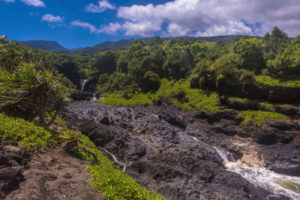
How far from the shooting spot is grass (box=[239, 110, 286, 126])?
2723cm

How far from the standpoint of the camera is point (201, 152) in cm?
2059

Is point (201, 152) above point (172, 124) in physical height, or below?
above

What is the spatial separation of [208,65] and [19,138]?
44.3 meters

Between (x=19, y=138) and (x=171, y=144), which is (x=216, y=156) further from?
(x=19, y=138)

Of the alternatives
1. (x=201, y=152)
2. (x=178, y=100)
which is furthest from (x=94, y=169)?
(x=178, y=100)

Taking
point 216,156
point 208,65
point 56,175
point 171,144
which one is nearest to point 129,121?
point 171,144

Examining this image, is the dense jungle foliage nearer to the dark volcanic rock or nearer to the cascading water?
the dark volcanic rock

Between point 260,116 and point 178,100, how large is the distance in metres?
20.3

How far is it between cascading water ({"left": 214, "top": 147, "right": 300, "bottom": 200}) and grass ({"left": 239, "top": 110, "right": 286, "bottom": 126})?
1014cm

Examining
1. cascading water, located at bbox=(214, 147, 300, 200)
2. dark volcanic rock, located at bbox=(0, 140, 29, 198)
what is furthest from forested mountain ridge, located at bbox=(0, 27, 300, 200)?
cascading water, located at bbox=(214, 147, 300, 200)

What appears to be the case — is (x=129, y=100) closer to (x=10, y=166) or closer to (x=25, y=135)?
(x=25, y=135)

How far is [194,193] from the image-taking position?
1290 centimetres

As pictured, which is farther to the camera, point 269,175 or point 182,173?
point 269,175

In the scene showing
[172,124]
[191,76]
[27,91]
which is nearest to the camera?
[27,91]
